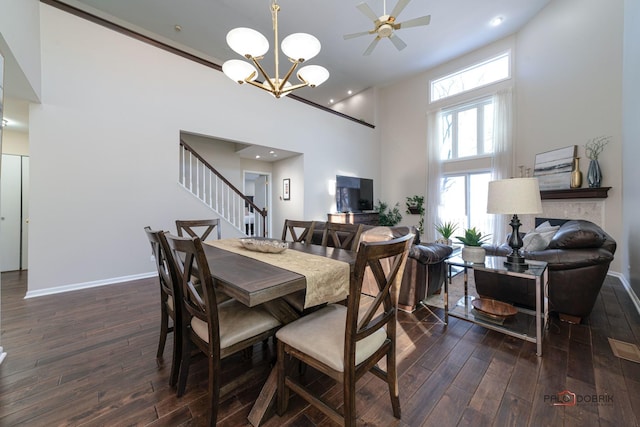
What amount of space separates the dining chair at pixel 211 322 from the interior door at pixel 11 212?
182 inches

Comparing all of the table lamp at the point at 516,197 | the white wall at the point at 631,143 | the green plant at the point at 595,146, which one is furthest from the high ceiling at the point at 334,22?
the table lamp at the point at 516,197

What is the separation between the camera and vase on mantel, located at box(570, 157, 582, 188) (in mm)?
4020

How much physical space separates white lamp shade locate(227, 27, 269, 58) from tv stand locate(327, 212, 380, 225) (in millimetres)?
4452

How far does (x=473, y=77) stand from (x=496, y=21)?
1.21 metres

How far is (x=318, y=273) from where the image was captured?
1.36 m

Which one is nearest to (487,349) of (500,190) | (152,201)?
(500,190)

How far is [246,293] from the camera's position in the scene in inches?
42.5

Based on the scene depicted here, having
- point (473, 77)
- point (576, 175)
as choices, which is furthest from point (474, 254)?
point (473, 77)

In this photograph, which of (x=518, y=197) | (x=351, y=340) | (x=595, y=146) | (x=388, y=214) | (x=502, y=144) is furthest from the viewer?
(x=388, y=214)

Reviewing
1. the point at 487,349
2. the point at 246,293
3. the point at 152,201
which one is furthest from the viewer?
the point at 152,201

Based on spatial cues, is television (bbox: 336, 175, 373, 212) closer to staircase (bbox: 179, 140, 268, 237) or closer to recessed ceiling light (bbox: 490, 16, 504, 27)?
staircase (bbox: 179, 140, 268, 237)

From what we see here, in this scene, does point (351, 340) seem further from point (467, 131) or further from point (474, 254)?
point (467, 131)

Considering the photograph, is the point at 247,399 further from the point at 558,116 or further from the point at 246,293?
the point at 558,116

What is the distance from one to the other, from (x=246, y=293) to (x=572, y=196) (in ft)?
18.2
